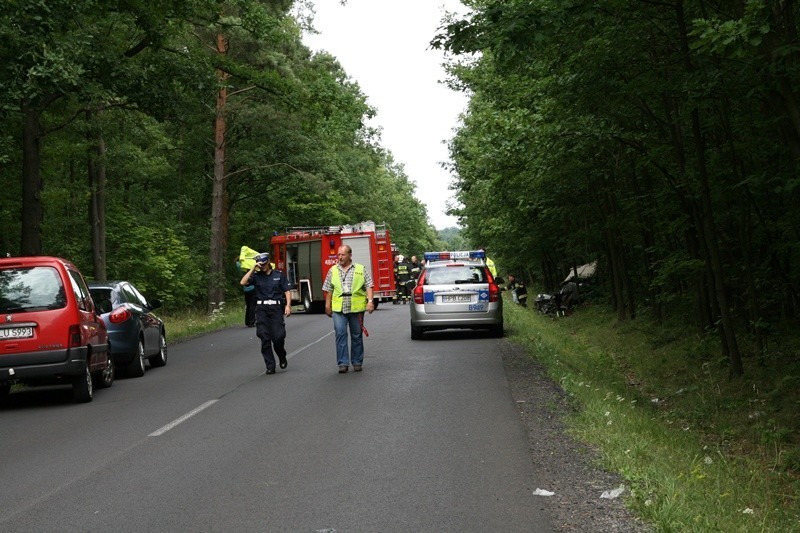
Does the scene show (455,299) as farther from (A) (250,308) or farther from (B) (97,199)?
(B) (97,199)

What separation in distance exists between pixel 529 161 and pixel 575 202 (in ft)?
34.4

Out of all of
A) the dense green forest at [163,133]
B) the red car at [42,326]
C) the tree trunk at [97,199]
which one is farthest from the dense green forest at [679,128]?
the tree trunk at [97,199]

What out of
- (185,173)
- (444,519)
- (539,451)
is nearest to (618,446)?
(539,451)

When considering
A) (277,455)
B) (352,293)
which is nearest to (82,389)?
(352,293)

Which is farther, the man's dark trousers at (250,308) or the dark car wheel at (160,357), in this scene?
the man's dark trousers at (250,308)

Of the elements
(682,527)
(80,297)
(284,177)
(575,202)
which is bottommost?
(682,527)

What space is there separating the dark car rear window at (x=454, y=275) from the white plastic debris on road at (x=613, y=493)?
1434cm

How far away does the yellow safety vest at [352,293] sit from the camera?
15086 millimetres

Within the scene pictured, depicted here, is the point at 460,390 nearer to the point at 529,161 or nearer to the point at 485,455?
the point at 485,455

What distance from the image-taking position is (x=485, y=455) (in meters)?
8.23

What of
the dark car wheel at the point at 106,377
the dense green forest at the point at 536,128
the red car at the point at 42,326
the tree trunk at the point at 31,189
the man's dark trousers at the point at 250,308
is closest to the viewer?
the red car at the point at 42,326

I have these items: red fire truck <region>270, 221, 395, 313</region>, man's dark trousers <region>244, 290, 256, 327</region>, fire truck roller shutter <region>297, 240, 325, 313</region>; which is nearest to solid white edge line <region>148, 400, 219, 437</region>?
man's dark trousers <region>244, 290, 256, 327</region>

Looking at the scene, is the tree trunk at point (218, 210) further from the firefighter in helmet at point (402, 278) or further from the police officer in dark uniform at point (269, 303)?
the police officer in dark uniform at point (269, 303)

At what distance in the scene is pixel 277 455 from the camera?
8.47 metres
